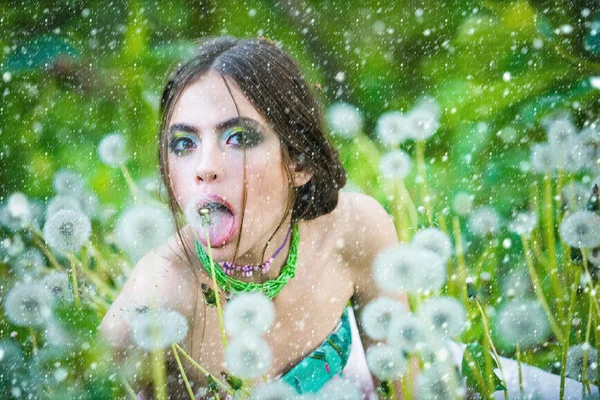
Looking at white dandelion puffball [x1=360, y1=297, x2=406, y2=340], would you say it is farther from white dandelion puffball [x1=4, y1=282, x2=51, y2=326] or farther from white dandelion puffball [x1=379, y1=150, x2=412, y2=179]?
white dandelion puffball [x1=4, y1=282, x2=51, y2=326]

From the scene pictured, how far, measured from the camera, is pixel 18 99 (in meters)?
0.65

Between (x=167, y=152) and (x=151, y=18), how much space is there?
0.42 ft

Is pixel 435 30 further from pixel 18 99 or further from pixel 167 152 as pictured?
pixel 18 99

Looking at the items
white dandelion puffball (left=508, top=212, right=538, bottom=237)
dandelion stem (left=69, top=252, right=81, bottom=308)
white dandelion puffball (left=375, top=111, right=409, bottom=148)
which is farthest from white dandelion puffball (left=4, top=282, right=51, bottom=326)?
white dandelion puffball (left=508, top=212, right=538, bottom=237)

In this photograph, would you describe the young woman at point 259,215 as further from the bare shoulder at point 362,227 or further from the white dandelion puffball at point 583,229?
the white dandelion puffball at point 583,229

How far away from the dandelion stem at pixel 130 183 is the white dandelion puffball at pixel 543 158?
371 millimetres

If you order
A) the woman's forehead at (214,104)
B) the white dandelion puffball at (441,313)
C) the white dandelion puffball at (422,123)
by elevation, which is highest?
the woman's forehead at (214,104)

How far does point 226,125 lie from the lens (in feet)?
1.93

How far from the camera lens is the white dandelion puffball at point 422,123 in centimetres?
67

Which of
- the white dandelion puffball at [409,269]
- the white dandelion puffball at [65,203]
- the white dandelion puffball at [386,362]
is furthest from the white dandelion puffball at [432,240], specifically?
the white dandelion puffball at [65,203]

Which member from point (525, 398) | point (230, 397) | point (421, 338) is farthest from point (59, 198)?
point (525, 398)

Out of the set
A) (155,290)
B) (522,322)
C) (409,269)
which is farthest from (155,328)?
(522,322)

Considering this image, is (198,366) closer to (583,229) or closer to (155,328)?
(155,328)

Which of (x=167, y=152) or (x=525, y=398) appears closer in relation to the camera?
(x=167, y=152)
